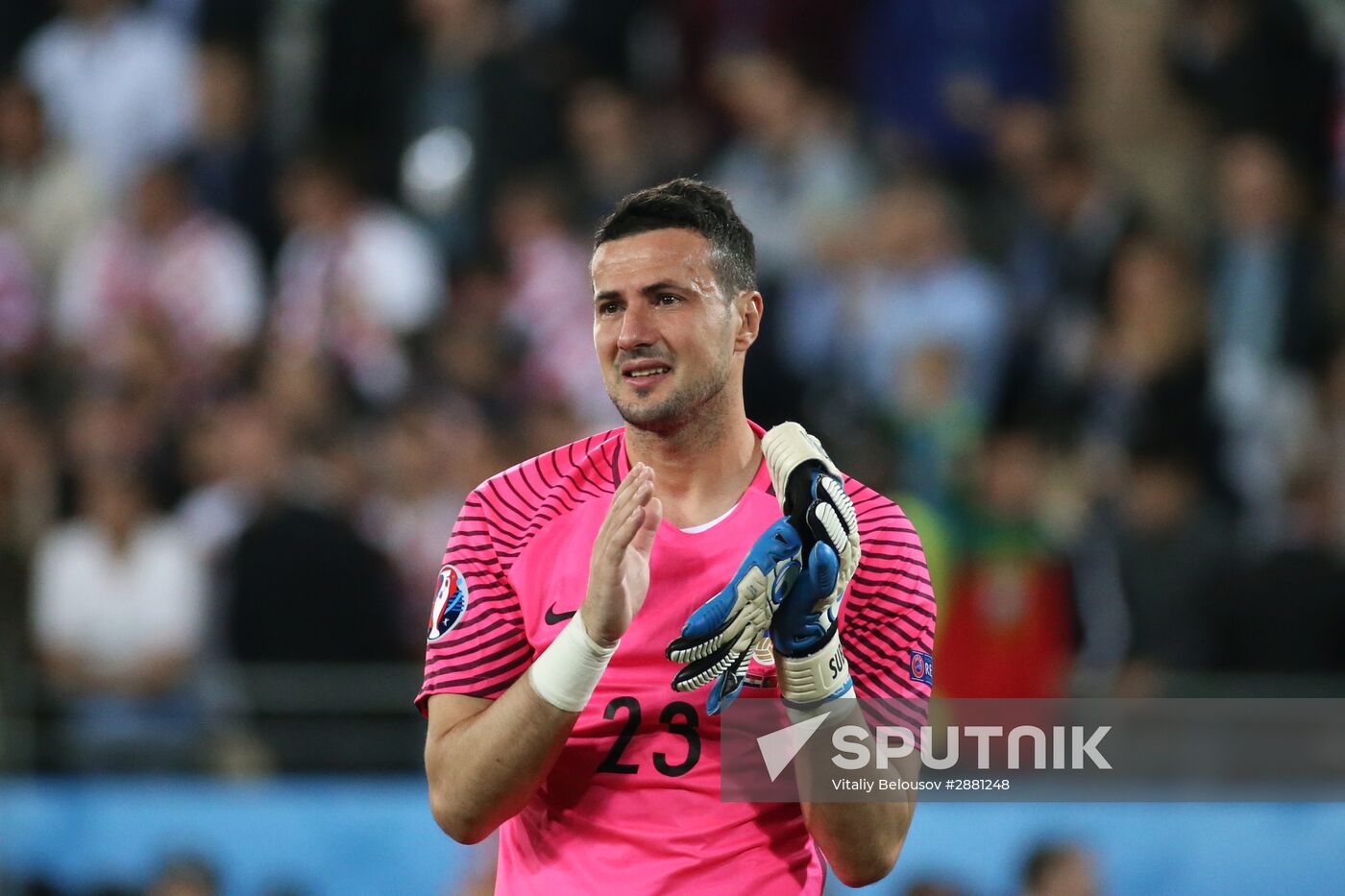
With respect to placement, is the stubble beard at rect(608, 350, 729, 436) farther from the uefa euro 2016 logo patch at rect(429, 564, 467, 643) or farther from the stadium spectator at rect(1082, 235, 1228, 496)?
the stadium spectator at rect(1082, 235, 1228, 496)

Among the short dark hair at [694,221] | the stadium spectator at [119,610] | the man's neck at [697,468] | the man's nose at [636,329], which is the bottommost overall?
the man's neck at [697,468]

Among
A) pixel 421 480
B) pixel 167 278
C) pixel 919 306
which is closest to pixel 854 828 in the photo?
pixel 421 480

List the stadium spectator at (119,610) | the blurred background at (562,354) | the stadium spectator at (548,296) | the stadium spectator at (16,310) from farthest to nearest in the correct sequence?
1. the stadium spectator at (16,310)
2. the stadium spectator at (548,296)
3. the stadium spectator at (119,610)
4. the blurred background at (562,354)

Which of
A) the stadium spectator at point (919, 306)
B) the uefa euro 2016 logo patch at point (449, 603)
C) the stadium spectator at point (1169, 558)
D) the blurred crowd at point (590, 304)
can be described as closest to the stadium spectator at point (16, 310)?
the blurred crowd at point (590, 304)

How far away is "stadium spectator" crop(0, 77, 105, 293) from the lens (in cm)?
1112

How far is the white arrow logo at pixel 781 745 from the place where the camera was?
12.3 feet

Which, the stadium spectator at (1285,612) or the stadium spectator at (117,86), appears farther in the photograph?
the stadium spectator at (117,86)

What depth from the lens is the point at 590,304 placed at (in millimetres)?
10102

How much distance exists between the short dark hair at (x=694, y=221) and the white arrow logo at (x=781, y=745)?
900mm

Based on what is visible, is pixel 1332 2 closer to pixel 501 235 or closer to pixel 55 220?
pixel 501 235

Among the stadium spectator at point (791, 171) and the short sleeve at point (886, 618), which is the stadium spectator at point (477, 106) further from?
the short sleeve at point (886, 618)

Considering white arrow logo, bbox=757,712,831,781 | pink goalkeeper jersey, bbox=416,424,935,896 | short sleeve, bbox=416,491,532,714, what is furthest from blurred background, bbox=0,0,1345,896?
short sleeve, bbox=416,491,532,714

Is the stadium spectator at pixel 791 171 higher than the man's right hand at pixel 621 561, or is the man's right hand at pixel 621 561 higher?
the stadium spectator at pixel 791 171

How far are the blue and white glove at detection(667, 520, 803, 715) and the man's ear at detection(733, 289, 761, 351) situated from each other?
2.02 ft
